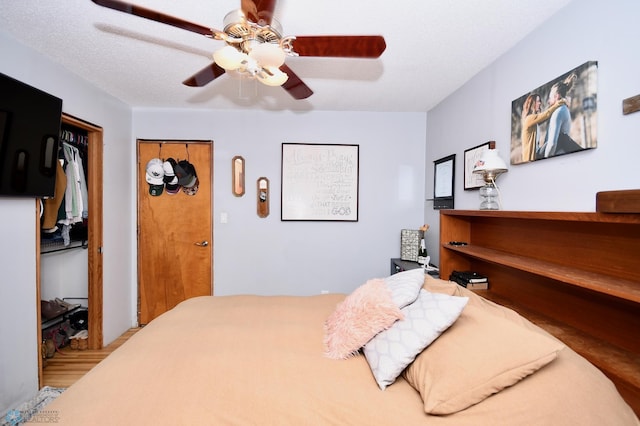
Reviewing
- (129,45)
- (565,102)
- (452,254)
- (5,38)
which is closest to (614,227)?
(565,102)

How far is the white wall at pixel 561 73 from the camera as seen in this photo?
1151 mm

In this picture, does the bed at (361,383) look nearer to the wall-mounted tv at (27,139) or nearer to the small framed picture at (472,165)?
the small framed picture at (472,165)

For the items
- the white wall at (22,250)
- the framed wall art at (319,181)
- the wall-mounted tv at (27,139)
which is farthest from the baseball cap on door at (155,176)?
the framed wall art at (319,181)

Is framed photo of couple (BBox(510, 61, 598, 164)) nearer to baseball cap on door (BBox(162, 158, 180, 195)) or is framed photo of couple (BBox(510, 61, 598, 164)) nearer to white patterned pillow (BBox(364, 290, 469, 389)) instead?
white patterned pillow (BBox(364, 290, 469, 389))

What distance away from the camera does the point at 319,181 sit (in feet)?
10.2

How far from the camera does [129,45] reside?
1.84 m

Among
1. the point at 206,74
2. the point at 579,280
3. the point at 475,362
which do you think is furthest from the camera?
the point at 206,74

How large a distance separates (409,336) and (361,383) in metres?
0.26

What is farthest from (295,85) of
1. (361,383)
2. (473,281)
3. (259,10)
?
(473,281)

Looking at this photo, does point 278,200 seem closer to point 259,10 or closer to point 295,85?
point 295,85

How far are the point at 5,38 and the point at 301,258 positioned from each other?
2.82m

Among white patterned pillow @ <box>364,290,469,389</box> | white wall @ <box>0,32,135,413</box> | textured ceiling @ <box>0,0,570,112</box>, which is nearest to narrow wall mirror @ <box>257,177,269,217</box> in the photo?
textured ceiling @ <box>0,0,570,112</box>

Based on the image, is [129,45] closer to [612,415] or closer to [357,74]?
[357,74]

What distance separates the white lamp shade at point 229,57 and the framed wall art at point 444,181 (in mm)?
2051
